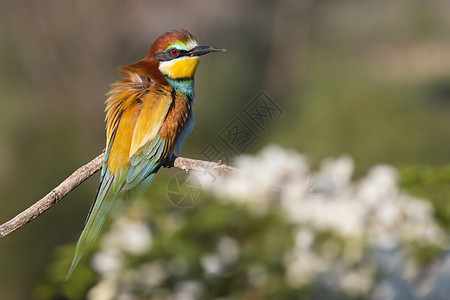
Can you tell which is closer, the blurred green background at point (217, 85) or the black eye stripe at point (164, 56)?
the black eye stripe at point (164, 56)

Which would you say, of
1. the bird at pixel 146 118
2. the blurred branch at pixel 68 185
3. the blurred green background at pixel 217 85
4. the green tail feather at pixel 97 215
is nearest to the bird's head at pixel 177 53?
the bird at pixel 146 118

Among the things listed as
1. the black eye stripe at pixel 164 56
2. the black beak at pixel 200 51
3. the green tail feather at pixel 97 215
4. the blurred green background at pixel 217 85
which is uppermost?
the black beak at pixel 200 51

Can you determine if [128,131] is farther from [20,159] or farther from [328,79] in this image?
[328,79]

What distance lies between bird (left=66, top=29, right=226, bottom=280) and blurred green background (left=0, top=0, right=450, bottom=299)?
19.4 inches

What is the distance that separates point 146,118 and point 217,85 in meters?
3.99

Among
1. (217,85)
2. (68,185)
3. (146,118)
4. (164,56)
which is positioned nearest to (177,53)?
(164,56)

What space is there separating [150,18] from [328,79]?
1.51 meters

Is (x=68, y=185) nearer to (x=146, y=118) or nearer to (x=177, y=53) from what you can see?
(x=146, y=118)

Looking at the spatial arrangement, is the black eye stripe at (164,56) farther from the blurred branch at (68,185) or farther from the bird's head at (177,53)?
the blurred branch at (68,185)

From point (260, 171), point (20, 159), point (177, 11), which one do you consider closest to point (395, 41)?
point (177, 11)

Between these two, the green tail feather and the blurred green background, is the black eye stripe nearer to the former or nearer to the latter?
the green tail feather

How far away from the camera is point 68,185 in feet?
2.63

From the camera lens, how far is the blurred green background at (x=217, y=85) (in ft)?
8.56

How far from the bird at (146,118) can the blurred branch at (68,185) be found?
3 cm
